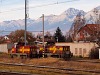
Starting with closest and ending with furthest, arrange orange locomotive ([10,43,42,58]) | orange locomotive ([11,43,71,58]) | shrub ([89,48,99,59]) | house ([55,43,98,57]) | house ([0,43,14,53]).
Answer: orange locomotive ([11,43,71,58]), orange locomotive ([10,43,42,58]), shrub ([89,48,99,59]), house ([55,43,98,57]), house ([0,43,14,53])

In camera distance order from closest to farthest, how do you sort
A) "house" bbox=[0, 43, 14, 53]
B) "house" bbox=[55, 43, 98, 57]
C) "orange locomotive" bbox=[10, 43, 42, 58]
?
1. "orange locomotive" bbox=[10, 43, 42, 58]
2. "house" bbox=[55, 43, 98, 57]
3. "house" bbox=[0, 43, 14, 53]

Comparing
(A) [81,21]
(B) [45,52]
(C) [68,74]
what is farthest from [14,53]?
(A) [81,21]

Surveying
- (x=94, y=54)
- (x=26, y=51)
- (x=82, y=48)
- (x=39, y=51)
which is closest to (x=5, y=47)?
(x=82, y=48)

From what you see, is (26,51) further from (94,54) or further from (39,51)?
(94,54)

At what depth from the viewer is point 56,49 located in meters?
48.0

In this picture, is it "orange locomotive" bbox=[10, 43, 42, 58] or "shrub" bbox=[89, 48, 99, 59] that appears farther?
"shrub" bbox=[89, 48, 99, 59]

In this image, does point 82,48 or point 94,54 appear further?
point 82,48

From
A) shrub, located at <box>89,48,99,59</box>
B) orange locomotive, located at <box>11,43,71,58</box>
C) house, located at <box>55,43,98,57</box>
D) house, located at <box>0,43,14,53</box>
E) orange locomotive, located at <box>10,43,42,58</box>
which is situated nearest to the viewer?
orange locomotive, located at <box>11,43,71,58</box>

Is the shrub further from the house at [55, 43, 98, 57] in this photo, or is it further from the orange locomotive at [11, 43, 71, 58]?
the orange locomotive at [11, 43, 71, 58]

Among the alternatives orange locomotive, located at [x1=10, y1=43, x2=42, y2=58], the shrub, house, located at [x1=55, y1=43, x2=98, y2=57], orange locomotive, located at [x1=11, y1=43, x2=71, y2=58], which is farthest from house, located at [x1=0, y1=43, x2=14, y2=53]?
orange locomotive, located at [x1=10, y1=43, x2=42, y2=58]

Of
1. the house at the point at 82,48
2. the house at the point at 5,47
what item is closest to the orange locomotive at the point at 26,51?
the house at the point at 82,48

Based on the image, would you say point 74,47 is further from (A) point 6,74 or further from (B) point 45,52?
(A) point 6,74

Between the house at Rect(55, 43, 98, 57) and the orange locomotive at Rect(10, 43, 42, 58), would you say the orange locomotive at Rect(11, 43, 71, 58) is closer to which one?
the orange locomotive at Rect(10, 43, 42, 58)

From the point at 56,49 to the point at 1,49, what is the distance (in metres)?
41.4
